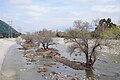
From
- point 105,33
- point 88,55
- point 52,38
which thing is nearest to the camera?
point 105,33

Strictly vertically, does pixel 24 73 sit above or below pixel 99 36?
below

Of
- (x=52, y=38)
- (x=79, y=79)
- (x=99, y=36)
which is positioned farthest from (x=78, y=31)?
(x=52, y=38)

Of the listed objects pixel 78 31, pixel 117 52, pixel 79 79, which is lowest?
pixel 79 79

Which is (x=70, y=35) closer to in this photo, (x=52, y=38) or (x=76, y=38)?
(x=76, y=38)

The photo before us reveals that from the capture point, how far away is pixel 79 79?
95.1 ft

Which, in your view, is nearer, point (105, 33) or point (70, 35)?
point (105, 33)

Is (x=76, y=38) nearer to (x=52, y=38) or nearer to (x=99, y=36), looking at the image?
(x=99, y=36)

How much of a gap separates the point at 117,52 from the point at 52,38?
4494 cm

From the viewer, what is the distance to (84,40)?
37000 millimetres

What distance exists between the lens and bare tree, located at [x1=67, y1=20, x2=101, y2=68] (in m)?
36.7

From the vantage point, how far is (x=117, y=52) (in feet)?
80.8

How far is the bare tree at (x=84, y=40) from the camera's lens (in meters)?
36.7

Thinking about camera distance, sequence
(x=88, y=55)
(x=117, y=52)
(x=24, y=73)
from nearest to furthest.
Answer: (x=117, y=52)
(x=24, y=73)
(x=88, y=55)

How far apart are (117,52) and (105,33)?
11.6 meters
